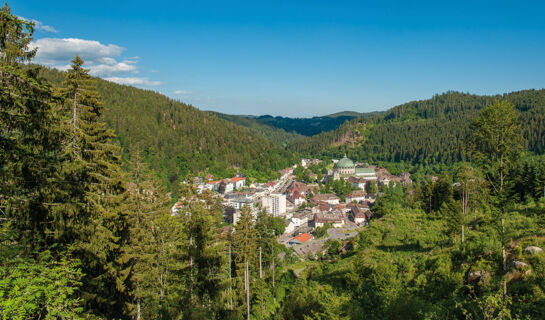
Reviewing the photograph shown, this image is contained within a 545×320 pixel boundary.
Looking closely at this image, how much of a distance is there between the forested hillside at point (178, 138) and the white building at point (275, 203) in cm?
3512

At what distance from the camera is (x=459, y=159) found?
134 m

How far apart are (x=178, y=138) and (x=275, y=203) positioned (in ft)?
215

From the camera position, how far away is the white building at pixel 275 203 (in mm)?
80500

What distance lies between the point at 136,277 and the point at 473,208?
29738 mm

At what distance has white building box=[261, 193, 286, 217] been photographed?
80.5 meters

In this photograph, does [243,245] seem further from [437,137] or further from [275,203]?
[437,137]

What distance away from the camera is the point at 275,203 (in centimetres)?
8225

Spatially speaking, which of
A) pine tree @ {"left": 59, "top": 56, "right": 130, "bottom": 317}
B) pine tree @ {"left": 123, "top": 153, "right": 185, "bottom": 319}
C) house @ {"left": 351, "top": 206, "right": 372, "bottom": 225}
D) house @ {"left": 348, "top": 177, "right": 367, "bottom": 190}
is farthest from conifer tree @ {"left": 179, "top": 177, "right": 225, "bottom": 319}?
house @ {"left": 348, "top": 177, "right": 367, "bottom": 190}

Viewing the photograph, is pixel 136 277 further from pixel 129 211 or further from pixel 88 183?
pixel 88 183

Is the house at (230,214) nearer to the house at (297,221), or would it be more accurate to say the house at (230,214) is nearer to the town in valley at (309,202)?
the town in valley at (309,202)

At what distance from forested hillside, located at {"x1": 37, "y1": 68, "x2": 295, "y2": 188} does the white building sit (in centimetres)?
3512

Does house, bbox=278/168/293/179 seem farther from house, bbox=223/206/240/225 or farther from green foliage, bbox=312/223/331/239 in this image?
green foliage, bbox=312/223/331/239

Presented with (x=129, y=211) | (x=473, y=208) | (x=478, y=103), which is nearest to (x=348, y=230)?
(x=473, y=208)

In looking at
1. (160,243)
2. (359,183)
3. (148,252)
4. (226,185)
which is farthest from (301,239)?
(359,183)
